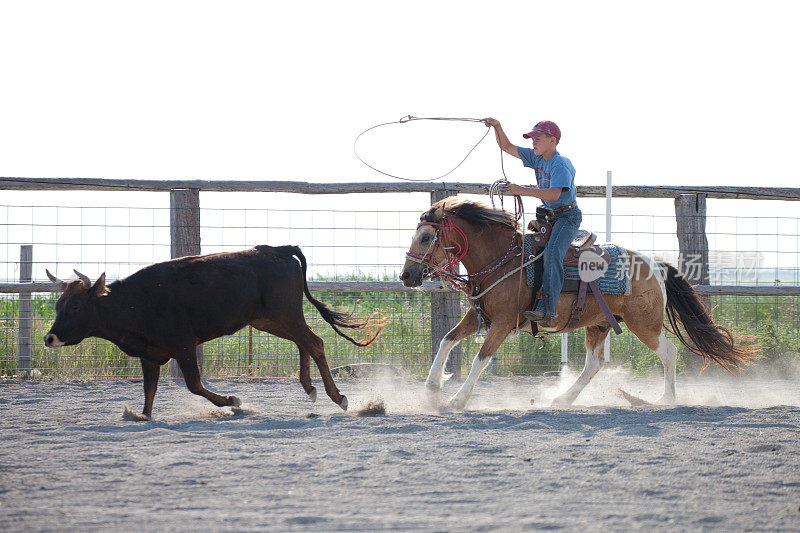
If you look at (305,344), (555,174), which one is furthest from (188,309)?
(555,174)

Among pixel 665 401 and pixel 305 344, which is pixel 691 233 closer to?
pixel 665 401

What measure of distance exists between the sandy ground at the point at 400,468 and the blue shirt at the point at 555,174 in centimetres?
169

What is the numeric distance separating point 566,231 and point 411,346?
12.0ft

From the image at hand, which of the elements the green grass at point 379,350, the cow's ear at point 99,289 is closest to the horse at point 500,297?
the cow's ear at point 99,289

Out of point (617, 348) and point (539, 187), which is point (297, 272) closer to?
point (539, 187)

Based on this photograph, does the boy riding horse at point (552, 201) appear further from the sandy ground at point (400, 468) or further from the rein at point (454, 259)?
the sandy ground at point (400, 468)

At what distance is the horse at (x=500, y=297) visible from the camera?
6.61m

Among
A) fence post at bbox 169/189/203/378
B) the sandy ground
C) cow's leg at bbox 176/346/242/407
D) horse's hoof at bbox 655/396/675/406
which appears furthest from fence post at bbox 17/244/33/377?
horse's hoof at bbox 655/396/675/406

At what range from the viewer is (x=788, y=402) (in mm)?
7469

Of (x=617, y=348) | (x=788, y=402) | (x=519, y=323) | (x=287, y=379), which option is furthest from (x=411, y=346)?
(x=788, y=402)

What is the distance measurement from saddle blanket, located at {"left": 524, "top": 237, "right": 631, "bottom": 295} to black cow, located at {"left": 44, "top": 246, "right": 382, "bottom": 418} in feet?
5.96

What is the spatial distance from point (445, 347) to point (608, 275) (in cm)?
156

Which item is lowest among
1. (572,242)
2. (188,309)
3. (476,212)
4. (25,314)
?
(25,314)

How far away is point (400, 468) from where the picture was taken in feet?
13.4
